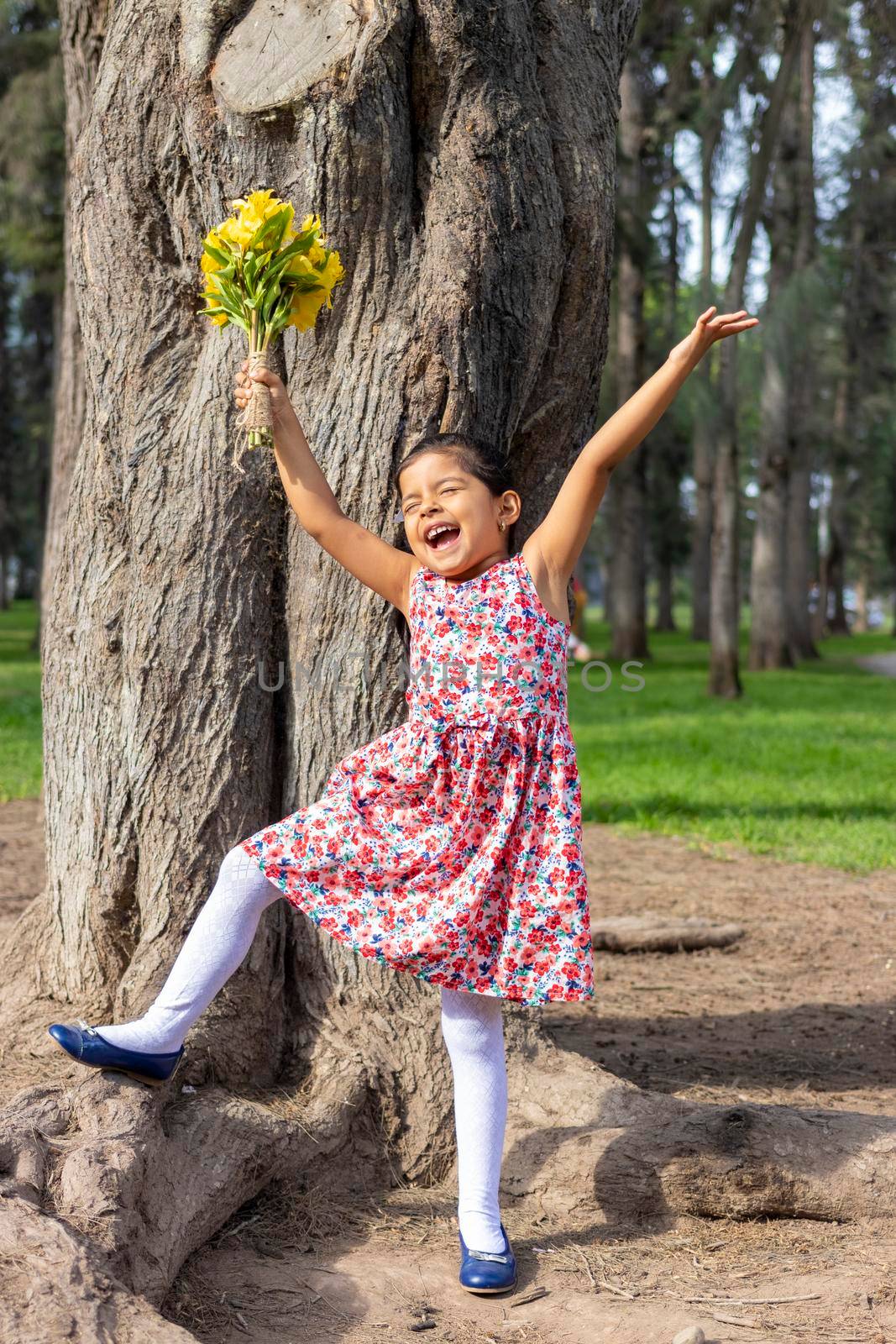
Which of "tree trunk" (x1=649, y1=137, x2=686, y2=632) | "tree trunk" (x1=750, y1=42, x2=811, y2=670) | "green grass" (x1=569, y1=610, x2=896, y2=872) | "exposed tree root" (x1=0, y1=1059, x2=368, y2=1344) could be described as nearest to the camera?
"exposed tree root" (x1=0, y1=1059, x2=368, y2=1344)

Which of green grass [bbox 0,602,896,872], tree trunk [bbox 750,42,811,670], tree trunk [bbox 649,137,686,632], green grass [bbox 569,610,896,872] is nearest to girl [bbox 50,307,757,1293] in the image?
green grass [bbox 0,602,896,872]

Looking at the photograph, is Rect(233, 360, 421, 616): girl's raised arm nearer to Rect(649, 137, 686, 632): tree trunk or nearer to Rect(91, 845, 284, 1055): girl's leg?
Rect(91, 845, 284, 1055): girl's leg

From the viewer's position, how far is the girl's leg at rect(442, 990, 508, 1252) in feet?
9.64

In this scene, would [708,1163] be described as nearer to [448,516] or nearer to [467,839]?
[467,839]

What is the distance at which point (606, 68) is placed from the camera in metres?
3.88

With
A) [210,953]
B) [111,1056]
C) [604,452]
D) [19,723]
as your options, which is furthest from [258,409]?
[19,723]

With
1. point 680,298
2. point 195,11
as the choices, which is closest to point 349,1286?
point 195,11

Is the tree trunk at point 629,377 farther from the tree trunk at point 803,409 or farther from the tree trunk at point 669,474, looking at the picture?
the tree trunk at point 803,409

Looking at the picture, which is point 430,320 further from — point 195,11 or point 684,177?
point 684,177

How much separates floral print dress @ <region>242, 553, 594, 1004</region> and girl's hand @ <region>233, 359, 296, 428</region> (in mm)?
631

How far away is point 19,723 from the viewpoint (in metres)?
13.4

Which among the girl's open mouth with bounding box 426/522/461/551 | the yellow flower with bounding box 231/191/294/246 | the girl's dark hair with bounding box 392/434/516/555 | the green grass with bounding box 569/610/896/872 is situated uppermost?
the yellow flower with bounding box 231/191/294/246

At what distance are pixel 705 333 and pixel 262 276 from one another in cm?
107

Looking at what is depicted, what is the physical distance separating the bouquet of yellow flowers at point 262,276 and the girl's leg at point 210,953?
1041 millimetres
